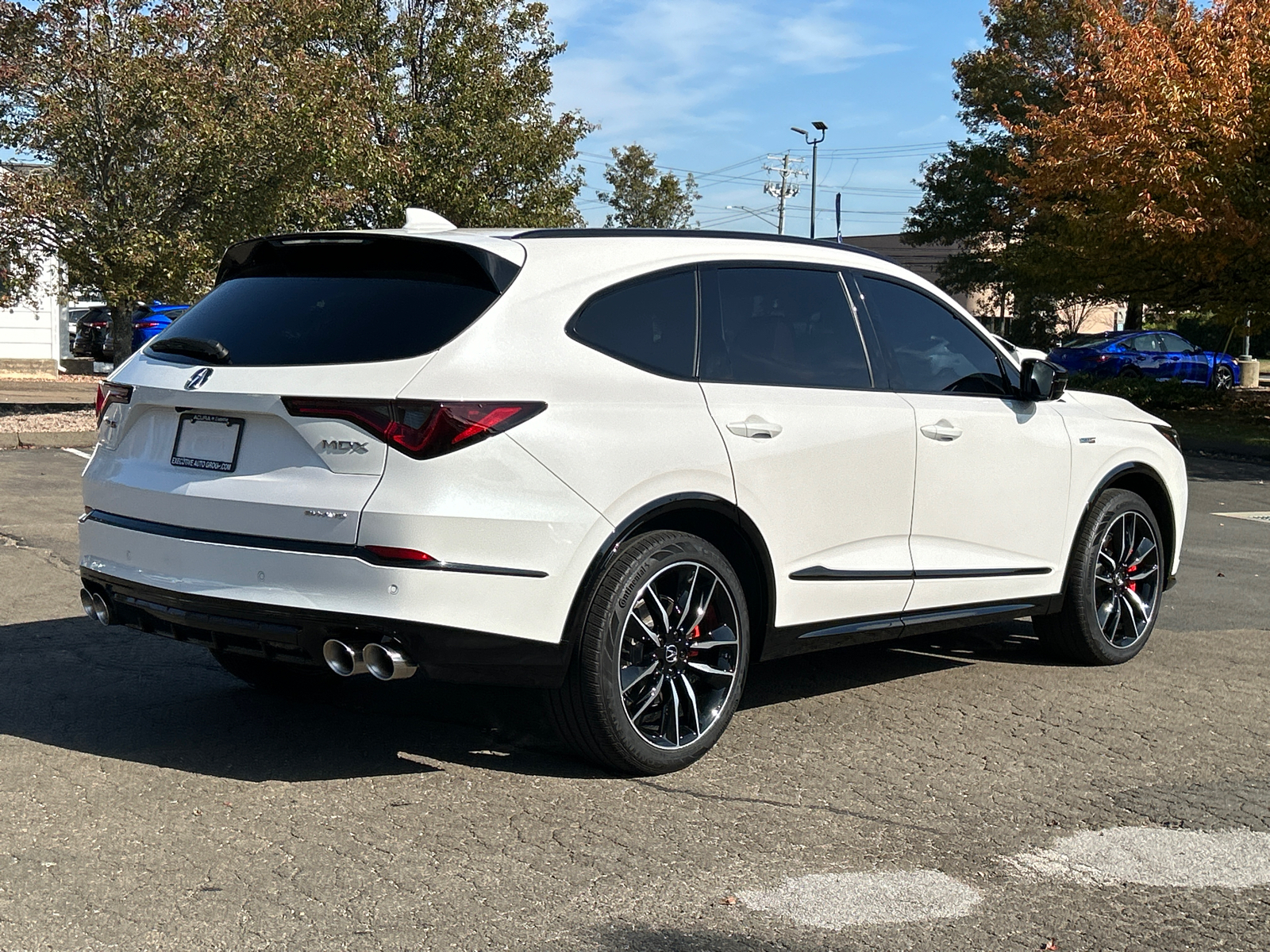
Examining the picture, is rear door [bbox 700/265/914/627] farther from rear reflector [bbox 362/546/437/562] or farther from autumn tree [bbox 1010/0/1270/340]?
autumn tree [bbox 1010/0/1270/340]

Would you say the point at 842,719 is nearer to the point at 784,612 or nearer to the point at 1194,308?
the point at 784,612

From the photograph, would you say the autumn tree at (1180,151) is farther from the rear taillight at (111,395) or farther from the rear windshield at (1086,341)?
the rear taillight at (111,395)

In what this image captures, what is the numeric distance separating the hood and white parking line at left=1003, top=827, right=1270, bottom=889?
2722 millimetres

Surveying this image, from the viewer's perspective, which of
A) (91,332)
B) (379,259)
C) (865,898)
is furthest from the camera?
(91,332)

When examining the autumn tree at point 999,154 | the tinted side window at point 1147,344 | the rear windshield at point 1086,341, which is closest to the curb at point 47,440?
the autumn tree at point 999,154

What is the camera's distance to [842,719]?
556 centimetres

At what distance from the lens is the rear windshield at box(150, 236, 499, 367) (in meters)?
4.41

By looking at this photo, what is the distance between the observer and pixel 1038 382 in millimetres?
6141

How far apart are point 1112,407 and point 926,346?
138 cm

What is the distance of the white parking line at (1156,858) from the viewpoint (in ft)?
12.8

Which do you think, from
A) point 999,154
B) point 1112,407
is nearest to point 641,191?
point 999,154

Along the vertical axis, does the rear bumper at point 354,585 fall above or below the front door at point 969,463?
below

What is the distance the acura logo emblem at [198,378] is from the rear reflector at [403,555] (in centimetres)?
93

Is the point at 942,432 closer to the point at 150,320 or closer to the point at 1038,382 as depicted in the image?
the point at 1038,382
